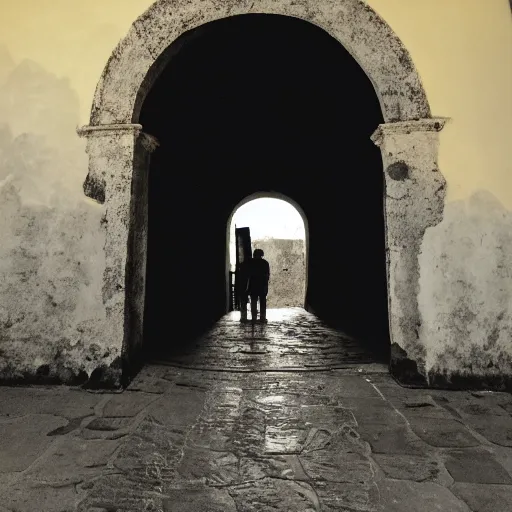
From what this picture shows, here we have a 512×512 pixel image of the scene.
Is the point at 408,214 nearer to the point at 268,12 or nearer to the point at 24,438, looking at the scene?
the point at 268,12

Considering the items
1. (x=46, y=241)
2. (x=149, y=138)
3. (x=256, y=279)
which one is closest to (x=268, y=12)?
(x=149, y=138)

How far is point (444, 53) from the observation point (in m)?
2.77

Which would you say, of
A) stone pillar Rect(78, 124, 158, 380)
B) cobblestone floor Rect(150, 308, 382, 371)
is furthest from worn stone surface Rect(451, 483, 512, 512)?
stone pillar Rect(78, 124, 158, 380)

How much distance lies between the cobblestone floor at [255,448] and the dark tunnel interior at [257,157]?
140 cm

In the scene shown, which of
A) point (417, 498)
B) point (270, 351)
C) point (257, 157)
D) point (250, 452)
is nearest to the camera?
point (417, 498)

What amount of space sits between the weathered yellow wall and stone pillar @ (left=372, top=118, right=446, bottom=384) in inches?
4.7

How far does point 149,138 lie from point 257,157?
16.0ft

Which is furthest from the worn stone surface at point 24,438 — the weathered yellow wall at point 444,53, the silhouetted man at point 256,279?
the silhouetted man at point 256,279

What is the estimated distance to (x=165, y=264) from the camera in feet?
15.1

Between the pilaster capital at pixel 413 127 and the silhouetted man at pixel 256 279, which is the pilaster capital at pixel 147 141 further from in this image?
the silhouetted man at pixel 256 279

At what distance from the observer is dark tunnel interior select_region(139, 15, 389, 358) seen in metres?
4.12

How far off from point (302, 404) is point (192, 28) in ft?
9.61

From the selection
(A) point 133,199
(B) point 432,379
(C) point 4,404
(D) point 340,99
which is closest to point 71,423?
(C) point 4,404

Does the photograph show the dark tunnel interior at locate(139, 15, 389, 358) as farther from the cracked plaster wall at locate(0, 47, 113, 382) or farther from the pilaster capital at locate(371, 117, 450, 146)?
the pilaster capital at locate(371, 117, 450, 146)
